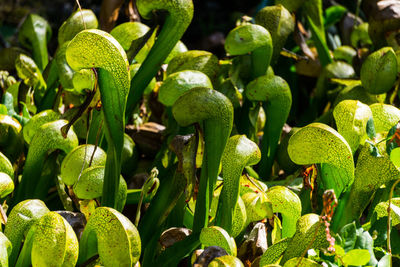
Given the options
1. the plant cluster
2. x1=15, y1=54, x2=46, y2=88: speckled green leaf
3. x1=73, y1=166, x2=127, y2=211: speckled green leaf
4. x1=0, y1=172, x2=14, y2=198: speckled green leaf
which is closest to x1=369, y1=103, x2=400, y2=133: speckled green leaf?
the plant cluster

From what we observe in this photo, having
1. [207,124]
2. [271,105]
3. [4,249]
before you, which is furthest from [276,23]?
[4,249]

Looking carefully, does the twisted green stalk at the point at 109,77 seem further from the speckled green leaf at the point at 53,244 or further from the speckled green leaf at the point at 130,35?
the speckled green leaf at the point at 130,35

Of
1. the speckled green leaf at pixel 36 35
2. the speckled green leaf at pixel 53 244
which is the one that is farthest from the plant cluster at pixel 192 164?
the speckled green leaf at pixel 36 35

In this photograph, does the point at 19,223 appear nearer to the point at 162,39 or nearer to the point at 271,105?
the point at 162,39

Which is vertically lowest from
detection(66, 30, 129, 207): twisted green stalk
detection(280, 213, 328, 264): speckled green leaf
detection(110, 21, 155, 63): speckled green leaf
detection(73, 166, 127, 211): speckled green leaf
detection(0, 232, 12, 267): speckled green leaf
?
detection(280, 213, 328, 264): speckled green leaf

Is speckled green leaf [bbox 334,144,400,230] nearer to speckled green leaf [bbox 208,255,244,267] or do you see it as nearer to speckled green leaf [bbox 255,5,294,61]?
speckled green leaf [bbox 208,255,244,267]
